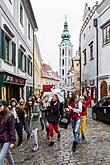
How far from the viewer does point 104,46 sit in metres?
24.9

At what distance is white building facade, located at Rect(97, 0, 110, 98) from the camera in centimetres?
2377

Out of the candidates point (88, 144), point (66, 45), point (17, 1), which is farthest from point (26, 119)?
point (66, 45)

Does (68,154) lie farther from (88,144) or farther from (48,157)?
(88,144)

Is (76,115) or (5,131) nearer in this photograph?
(5,131)

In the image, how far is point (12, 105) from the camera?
30.0 feet

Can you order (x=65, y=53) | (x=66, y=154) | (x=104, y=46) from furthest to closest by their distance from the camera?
(x=65, y=53) < (x=104, y=46) < (x=66, y=154)

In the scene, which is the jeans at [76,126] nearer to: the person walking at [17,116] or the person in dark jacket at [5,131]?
the person walking at [17,116]

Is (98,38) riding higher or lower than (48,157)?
higher

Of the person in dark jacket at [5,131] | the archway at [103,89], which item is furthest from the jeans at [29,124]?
the archway at [103,89]

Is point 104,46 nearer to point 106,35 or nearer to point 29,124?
point 106,35

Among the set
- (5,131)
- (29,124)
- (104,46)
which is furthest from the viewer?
(104,46)

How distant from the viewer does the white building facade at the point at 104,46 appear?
23.8 metres

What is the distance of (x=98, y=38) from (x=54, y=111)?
61.5 ft

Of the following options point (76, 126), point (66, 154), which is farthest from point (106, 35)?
point (66, 154)
